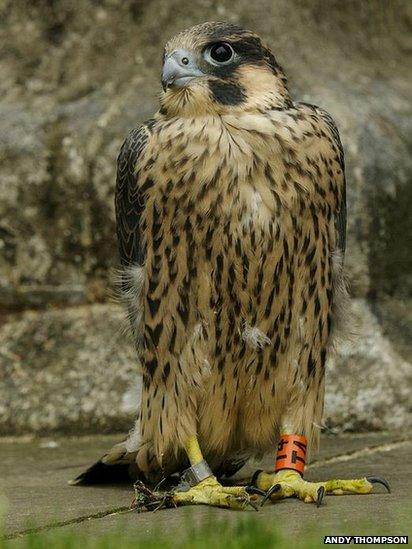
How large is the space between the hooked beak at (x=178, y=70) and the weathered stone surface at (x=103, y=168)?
5.64ft

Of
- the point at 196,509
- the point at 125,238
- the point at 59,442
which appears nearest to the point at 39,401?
the point at 59,442

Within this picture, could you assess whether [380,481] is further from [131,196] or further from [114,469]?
[131,196]

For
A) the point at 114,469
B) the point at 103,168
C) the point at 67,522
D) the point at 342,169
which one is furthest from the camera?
the point at 103,168

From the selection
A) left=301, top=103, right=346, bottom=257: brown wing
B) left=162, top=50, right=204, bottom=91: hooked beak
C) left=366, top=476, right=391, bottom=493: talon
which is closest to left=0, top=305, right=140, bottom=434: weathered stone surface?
left=301, top=103, right=346, bottom=257: brown wing

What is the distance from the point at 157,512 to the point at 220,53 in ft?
4.48

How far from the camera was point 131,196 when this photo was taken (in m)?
3.63

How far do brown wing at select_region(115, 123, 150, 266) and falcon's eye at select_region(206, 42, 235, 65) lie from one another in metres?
0.29

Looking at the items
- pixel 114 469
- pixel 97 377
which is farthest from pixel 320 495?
pixel 97 377

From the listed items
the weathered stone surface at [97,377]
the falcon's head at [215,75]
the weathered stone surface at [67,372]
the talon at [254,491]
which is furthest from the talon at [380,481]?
the weathered stone surface at [67,372]

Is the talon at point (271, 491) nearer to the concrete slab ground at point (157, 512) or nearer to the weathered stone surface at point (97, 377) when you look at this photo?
the concrete slab ground at point (157, 512)

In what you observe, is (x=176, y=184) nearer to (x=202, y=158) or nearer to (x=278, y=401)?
(x=202, y=158)

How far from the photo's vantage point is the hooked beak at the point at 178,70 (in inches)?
138

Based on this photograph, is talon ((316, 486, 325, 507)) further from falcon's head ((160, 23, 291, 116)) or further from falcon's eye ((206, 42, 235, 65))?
falcon's eye ((206, 42, 235, 65))

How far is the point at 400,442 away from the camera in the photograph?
4.67 metres
